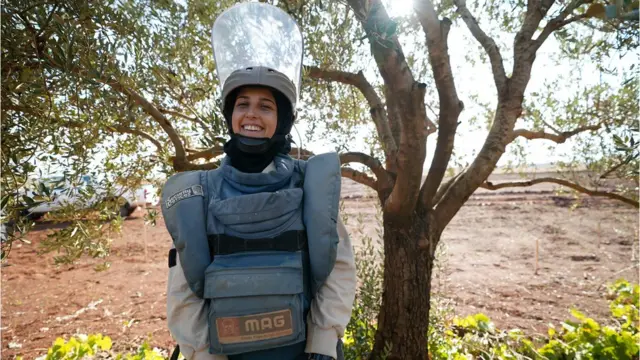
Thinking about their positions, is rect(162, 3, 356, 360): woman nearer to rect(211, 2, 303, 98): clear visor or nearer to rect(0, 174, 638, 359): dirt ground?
rect(211, 2, 303, 98): clear visor

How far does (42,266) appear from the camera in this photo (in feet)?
30.0

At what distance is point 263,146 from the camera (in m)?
1.63

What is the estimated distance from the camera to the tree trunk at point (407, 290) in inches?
139

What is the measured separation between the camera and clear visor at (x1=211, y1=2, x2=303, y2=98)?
2.11 metres

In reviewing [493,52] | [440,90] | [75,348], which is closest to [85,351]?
[75,348]

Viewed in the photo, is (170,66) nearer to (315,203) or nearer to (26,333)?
(315,203)

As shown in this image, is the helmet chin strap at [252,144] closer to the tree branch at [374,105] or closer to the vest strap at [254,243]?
the vest strap at [254,243]

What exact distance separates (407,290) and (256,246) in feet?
8.17

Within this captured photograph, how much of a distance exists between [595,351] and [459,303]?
2.92 meters

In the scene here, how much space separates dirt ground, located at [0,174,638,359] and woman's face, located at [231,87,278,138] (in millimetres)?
2806

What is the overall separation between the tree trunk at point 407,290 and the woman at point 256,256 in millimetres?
2072

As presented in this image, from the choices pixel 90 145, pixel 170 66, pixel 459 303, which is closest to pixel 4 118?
pixel 90 145

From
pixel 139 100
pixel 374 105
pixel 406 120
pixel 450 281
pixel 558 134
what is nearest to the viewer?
pixel 139 100

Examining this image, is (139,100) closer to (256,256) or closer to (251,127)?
(251,127)
